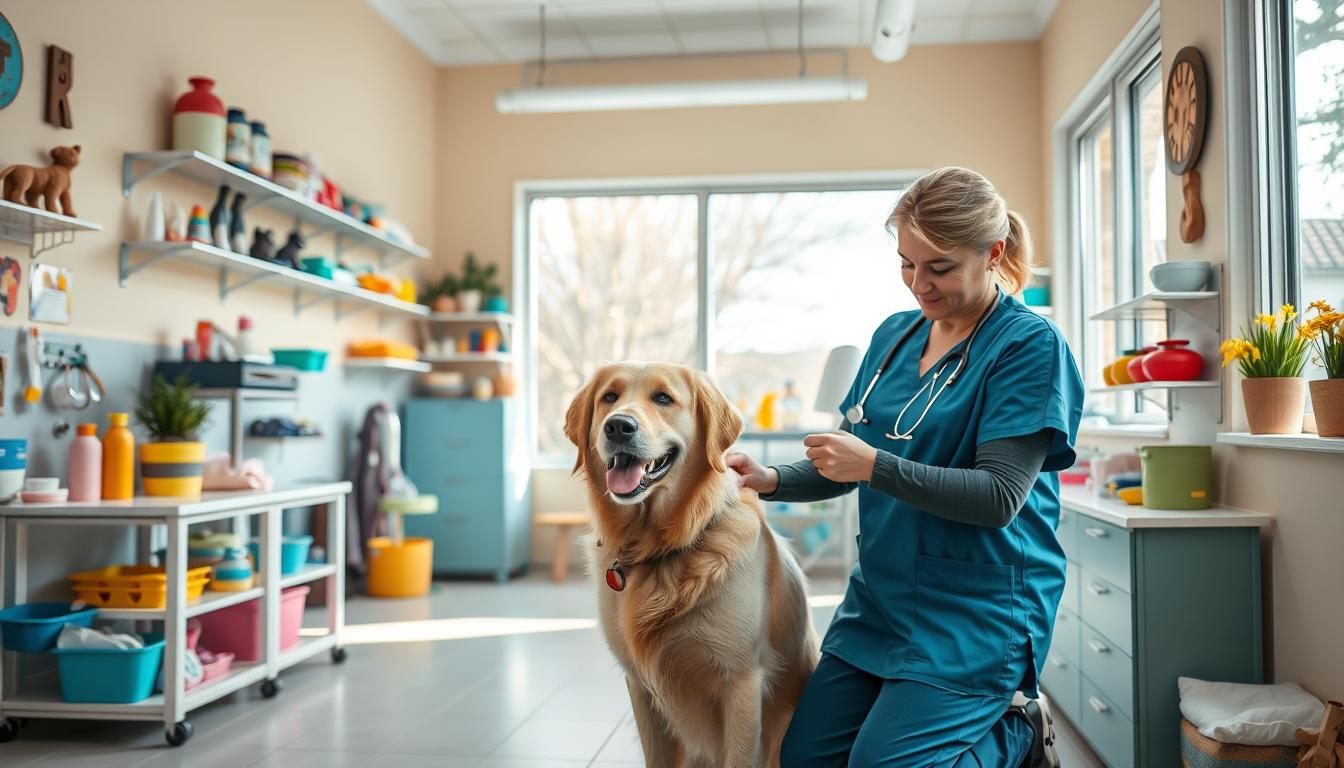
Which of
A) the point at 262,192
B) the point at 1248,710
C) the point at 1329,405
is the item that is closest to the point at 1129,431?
the point at 1329,405

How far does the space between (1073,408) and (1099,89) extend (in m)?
3.89

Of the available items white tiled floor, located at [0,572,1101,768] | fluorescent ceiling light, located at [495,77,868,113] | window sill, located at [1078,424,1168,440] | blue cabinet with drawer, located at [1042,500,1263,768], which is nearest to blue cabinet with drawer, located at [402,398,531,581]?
white tiled floor, located at [0,572,1101,768]

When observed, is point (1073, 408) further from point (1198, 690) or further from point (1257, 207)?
point (1257, 207)

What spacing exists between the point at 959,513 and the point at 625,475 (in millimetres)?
634

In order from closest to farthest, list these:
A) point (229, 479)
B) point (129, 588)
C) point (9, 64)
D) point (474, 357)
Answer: point (129, 588) < point (9, 64) < point (229, 479) < point (474, 357)

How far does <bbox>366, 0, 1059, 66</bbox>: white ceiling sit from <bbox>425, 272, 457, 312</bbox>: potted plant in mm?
1580

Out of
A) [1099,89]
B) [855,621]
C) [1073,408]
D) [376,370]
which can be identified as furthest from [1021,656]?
[376,370]

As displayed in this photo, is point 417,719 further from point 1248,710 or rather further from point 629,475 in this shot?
point 1248,710

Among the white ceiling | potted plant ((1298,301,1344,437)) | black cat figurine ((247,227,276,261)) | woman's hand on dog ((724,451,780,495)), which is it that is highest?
the white ceiling

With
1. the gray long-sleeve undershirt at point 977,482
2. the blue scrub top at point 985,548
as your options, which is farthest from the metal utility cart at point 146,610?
the gray long-sleeve undershirt at point 977,482

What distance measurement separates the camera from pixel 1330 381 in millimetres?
2264

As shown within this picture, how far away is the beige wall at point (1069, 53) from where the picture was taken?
4.50m

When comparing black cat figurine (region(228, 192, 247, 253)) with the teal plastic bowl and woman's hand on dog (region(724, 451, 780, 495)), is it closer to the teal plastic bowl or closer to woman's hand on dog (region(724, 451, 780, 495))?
the teal plastic bowl

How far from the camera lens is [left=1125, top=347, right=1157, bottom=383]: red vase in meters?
3.37
